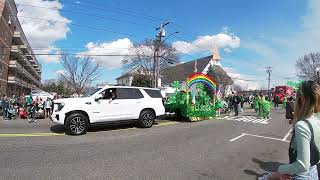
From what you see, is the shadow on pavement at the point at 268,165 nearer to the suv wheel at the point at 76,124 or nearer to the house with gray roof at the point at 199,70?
the suv wheel at the point at 76,124

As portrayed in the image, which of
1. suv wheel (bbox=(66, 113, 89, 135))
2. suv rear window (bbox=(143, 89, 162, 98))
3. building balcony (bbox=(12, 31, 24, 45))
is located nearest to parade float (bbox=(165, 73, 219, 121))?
suv rear window (bbox=(143, 89, 162, 98))

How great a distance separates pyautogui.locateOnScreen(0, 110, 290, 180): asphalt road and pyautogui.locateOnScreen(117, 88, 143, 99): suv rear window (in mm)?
1553

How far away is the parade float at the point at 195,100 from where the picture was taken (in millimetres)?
20484

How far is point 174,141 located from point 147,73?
56.0 metres

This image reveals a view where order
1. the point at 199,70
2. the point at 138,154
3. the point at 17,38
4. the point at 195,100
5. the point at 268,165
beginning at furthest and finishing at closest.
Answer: the point at 199,70
the point at 17,38
the point at 195,100
the point at 138,154
the point at 268,165

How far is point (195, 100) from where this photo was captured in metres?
21.2

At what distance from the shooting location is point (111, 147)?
10.7 m

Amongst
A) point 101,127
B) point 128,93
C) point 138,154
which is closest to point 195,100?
point 128,93

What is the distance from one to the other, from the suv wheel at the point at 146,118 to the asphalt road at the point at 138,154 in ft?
3.72

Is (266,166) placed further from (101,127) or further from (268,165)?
(101,127)

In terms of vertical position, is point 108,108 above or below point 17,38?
below

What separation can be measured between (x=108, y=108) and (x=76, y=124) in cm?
171

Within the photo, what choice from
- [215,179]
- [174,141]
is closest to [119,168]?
[215,179]

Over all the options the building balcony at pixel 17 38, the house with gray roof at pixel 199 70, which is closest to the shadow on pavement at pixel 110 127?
the building balcony at pixel 17 38
